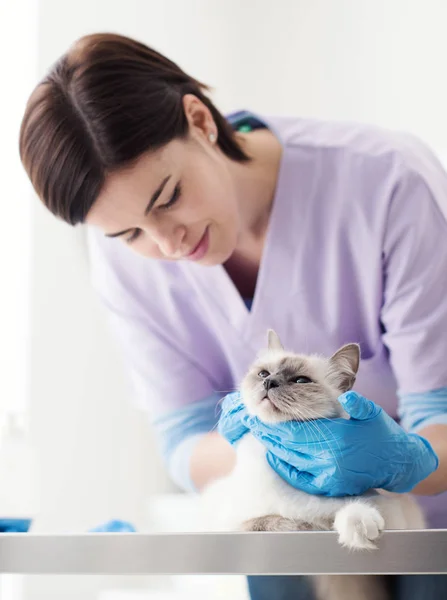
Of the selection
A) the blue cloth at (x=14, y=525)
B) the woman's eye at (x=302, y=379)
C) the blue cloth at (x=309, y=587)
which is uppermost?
the woman's eye at (x=302, y=379)

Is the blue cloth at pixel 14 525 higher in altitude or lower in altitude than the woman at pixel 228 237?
lower

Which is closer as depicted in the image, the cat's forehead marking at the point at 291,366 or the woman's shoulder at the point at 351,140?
the cat's forehead marking at the point at 291,366

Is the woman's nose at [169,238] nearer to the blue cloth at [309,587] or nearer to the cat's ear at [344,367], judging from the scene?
the cat's ear at [344,367]

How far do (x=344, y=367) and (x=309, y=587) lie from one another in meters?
0.24

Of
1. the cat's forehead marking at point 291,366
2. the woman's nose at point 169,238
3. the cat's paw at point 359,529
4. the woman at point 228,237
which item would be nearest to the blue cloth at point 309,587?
the woman at point 228,237

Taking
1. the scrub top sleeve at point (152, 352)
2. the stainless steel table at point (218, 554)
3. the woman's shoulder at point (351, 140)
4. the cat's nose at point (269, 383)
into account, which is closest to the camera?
the stainless steel table at point (218, 554)

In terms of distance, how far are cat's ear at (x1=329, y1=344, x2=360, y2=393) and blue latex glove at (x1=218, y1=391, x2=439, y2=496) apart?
0.05 metres

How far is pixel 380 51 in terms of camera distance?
1335mm

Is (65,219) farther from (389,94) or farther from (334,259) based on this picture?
(389,94)

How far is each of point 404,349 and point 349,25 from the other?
74cm

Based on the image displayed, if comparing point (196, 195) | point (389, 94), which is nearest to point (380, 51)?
point (389, 94)

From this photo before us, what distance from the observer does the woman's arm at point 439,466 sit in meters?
0.87

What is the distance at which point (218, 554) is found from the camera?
2.12ft

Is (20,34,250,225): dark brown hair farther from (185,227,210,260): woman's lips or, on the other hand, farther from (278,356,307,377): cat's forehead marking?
(278,356,307,377): cat's forehead marking
